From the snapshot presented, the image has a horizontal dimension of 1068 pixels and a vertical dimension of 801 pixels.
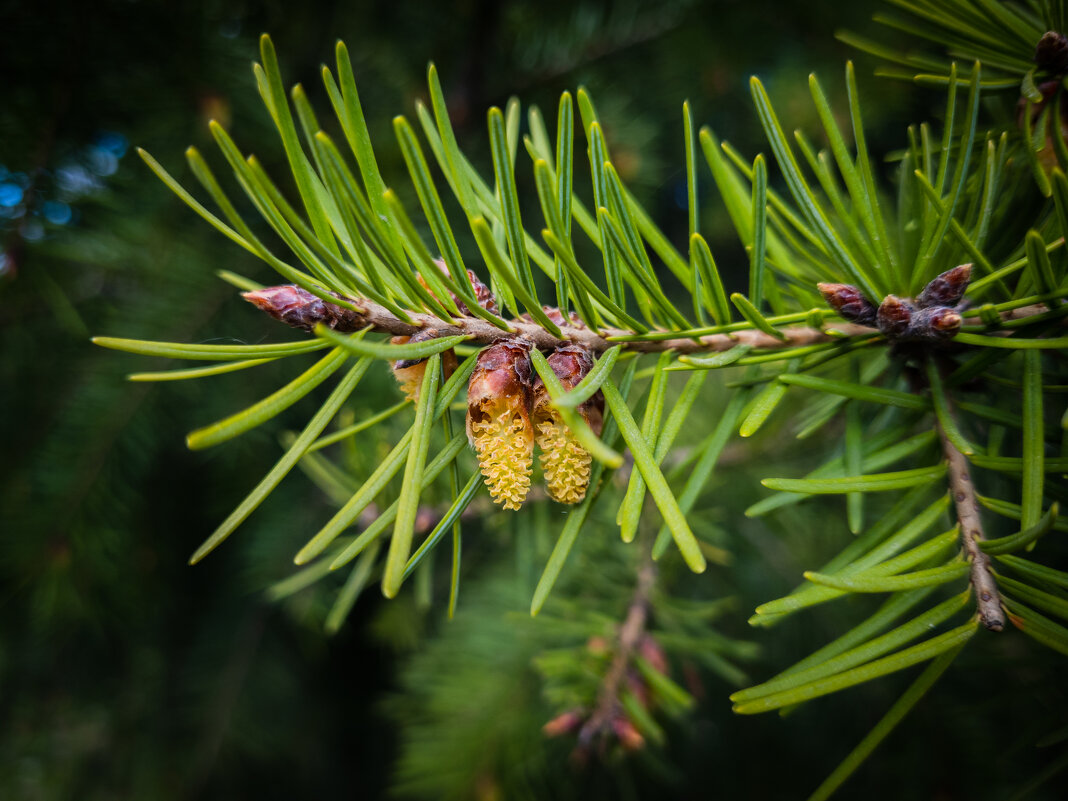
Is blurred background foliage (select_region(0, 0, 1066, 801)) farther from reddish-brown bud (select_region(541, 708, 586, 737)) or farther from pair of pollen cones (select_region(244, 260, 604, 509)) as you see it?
pair of pollen cones (select_region(244, 260, 604, 509))

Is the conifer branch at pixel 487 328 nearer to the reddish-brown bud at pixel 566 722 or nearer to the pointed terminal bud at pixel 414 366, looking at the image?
the pointed terminal bud at pixel 414 366

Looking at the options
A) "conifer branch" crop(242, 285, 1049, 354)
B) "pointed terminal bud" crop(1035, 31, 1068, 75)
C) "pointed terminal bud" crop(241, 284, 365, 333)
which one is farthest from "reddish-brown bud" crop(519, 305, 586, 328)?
"pointed terminal bud" crop(1035, 31, 1068, 75)

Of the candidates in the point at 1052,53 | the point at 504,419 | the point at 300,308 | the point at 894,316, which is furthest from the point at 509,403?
the point at 1052,53

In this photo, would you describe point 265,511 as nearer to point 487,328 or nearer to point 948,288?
point 487,328

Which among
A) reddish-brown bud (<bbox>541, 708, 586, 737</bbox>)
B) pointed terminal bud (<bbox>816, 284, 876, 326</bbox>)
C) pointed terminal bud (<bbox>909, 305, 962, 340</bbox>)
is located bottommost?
reddish-brown bud (<bbox>541, 708, 586, 737</bbox>)

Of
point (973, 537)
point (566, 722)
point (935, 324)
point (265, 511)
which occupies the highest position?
point (265, 511)
